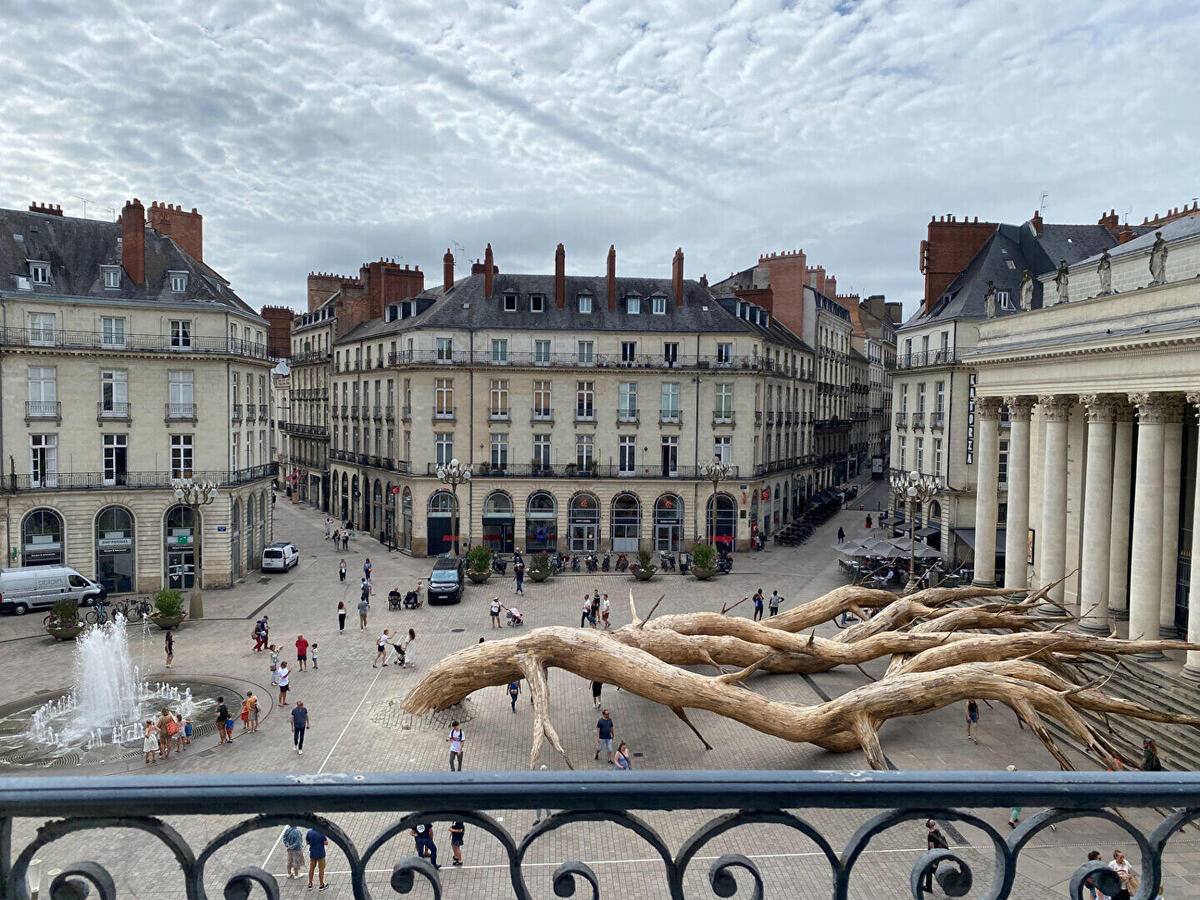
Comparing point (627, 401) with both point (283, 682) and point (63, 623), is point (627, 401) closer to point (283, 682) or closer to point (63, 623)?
point (283, 682)

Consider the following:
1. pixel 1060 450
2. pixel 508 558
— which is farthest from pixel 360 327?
pixel 1060 450

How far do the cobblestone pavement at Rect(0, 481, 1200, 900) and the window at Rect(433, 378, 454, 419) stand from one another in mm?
13791

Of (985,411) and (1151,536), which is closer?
(1151,536)

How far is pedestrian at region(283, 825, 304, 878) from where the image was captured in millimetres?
14781

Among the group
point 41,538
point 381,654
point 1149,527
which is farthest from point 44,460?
point 1149,527

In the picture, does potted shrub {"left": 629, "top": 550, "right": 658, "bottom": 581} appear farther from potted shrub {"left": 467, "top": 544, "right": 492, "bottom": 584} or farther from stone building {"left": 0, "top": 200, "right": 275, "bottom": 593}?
stone building {"left": 0, "top": 200, "right": 275, "bottom": 593}

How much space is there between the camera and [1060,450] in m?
28.5

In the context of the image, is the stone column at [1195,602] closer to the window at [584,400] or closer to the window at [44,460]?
the window at [584,400]

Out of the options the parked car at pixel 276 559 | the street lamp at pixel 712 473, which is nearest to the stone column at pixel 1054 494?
the street lamp at pixel 712 473

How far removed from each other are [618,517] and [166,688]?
30153 mm

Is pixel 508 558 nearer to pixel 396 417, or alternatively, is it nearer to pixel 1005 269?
pixel 396 417

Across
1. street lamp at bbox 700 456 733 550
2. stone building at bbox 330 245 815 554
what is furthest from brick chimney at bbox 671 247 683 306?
street lamp at bbox 700 456 733 550

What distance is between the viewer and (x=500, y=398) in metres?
51.6

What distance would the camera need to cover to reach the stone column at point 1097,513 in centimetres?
2616
